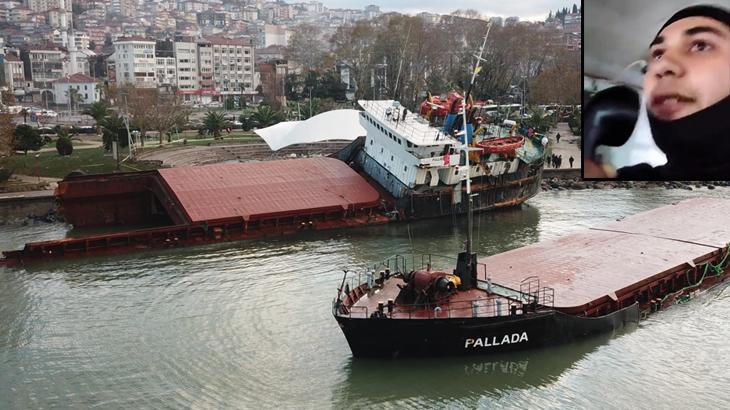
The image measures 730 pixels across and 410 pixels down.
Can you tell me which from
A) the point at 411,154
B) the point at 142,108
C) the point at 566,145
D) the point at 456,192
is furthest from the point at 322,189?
the point at 566,145

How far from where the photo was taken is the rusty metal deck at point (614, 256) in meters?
18.2

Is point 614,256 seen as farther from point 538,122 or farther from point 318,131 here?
point 538,122

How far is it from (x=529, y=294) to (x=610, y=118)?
29.2ft

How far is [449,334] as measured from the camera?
15.4 metres

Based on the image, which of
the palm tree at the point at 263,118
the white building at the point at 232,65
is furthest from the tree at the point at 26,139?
the white building at the point at 232,65

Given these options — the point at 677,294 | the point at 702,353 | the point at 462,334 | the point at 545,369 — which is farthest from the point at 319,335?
the point at 677,294

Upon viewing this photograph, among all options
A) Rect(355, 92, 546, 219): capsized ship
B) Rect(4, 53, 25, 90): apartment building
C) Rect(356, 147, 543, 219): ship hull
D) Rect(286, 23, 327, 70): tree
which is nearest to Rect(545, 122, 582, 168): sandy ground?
Rect(356, 147, 543, 219): ship hull

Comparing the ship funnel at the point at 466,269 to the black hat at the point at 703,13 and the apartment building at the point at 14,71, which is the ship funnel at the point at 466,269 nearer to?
the black hat at the point at 703,13

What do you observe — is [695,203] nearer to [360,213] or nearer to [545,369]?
[360,213]

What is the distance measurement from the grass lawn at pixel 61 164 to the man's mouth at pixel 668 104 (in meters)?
35.0

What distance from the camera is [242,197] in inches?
1165

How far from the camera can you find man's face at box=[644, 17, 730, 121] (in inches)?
276

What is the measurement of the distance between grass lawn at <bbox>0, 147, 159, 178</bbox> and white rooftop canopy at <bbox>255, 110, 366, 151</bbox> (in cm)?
731

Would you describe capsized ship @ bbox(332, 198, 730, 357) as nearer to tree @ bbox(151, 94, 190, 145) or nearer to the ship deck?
the ship deck
